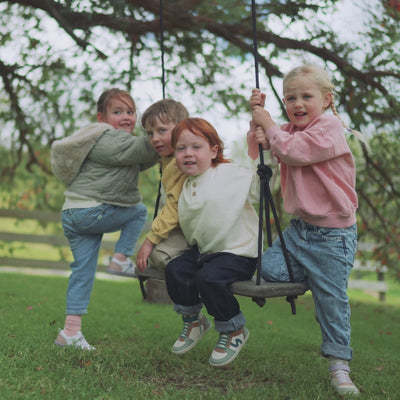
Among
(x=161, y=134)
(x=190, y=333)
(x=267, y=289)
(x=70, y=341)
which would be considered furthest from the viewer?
(x=70, y=341)

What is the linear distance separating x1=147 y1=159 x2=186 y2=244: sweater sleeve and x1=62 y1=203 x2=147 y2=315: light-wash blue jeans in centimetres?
52

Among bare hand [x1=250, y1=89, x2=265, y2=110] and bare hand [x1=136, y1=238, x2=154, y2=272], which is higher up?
bare hand [x1=250, y1=89, x2=265, y2=110]

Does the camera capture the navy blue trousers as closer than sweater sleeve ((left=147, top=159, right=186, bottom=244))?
Yes

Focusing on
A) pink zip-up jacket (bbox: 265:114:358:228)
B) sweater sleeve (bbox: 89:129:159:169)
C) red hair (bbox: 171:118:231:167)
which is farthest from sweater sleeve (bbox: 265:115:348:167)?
sweater sleeve (bbox: 89:129:159:169)

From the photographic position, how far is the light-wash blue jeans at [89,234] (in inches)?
140

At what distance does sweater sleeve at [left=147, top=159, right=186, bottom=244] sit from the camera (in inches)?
122

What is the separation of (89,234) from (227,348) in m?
1.43

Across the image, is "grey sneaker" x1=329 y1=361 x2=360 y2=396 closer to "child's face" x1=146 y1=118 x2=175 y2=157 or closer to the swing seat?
the swing seat

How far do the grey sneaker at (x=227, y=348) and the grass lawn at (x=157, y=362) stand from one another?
0.22m

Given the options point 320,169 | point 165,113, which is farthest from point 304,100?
point 165,113

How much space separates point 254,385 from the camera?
3.21m

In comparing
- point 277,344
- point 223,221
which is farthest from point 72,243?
point 277,344

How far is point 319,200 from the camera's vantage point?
279 cm

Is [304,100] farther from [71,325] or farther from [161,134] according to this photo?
[71,325]
